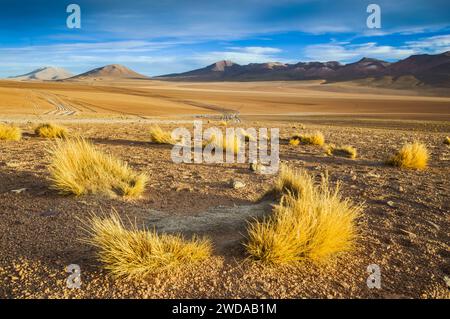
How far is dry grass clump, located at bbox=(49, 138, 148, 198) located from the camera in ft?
Answer: 21.2

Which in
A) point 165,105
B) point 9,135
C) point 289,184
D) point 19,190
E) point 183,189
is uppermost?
point 165,105

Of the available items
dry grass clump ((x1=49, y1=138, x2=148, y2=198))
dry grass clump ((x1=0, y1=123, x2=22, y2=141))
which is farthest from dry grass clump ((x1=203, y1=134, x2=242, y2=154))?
dry grass clump ((x1=0, y1=123, x2=22, y2=141))

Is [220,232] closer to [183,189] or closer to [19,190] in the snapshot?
[183,189]

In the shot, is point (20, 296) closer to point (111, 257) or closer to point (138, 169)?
point (111, 257)

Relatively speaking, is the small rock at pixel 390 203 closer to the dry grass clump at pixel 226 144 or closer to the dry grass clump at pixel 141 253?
the dry grass clump at pixel 141 253

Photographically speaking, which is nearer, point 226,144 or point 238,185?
point 238,185

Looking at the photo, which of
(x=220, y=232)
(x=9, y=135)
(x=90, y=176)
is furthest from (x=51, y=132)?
(x=220, y=232)

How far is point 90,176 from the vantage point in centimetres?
694

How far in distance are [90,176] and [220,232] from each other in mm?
3042

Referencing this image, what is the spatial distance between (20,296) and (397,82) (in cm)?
18620

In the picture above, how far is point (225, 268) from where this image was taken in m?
4.08

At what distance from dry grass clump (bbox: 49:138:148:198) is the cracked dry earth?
208 mm

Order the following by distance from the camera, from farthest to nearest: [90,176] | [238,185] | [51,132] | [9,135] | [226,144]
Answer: [51,132]
[9,135]
[226,144]
[238,185]
[90,176]
